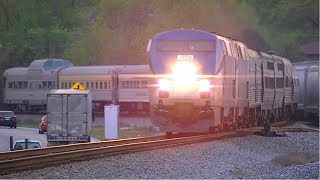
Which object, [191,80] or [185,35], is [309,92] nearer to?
[185,35]

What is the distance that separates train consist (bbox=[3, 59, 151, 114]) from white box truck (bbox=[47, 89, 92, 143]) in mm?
15135

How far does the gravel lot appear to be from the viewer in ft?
42.3

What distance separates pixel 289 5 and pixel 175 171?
31983 mm

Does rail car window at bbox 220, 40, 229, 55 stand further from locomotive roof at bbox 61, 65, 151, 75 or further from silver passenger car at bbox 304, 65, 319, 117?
locomotive roof at bbox 61, 65, 151, 75

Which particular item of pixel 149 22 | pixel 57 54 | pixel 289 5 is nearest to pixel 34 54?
pixel 57 54

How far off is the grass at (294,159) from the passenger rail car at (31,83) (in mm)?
28950

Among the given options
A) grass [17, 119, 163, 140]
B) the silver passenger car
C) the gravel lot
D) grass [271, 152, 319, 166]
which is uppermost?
the silver passenger car

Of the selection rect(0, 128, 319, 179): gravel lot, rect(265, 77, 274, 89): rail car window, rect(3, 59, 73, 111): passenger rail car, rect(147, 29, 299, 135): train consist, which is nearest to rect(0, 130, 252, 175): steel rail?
rect(0, 128, 319, 179): gravel lot

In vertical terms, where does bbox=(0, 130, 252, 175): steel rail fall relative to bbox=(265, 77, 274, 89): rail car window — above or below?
below

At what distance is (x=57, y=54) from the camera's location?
4675cm

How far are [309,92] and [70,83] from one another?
18.3 meters

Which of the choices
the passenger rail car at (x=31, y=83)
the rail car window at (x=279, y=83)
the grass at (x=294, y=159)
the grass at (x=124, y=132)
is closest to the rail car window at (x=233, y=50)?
the grass at (x=294, y=159)

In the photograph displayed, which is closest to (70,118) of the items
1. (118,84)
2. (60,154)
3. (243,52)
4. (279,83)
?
(243,52)

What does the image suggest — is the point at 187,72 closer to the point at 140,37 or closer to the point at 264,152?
the point at 264,152
